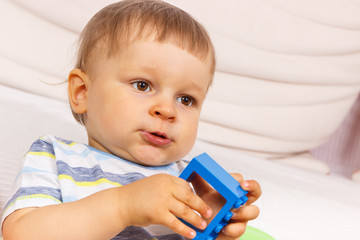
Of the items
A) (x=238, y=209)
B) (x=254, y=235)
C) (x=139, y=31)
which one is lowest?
(x=254, y=235)

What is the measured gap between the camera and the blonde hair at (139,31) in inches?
28.8

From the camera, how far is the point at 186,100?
0.75m

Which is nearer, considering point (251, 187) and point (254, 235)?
point (251, 187)

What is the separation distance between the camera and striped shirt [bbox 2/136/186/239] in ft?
1.97

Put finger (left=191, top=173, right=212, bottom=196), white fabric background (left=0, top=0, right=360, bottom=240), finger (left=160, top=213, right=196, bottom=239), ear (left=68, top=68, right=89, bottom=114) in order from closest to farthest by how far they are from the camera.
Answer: finger (left=160, top=213, right=196, bottom=239)
finger (left=191, top=173, right=212, bottom=196)
ear (left=68, top=68, right=89, bottom=114)
white fabric background (left=0, top=0, right=360, bottom=240)

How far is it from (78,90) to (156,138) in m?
0.17

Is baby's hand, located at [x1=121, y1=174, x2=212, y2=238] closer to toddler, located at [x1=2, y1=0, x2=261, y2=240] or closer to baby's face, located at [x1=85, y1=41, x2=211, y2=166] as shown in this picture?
toddler, located at [x1=2, y1=0, x2=261, y2=240]

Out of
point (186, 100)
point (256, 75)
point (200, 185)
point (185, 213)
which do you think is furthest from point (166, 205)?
point (256, 75)

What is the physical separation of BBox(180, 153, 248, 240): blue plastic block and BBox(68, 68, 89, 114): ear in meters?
0.26

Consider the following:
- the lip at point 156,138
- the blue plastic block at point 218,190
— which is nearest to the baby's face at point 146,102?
the lip at point 156,138

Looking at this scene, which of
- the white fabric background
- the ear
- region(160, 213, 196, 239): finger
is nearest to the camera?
region(160, 213, 196, 239): finger

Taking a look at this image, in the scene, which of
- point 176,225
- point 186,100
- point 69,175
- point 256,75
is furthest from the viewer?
point 256,75

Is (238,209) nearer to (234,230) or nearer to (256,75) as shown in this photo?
(234,230)

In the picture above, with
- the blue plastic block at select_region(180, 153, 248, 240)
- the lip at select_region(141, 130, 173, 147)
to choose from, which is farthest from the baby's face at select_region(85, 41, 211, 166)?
the blue plastic block at select_region(180, 153, 248, 240)
